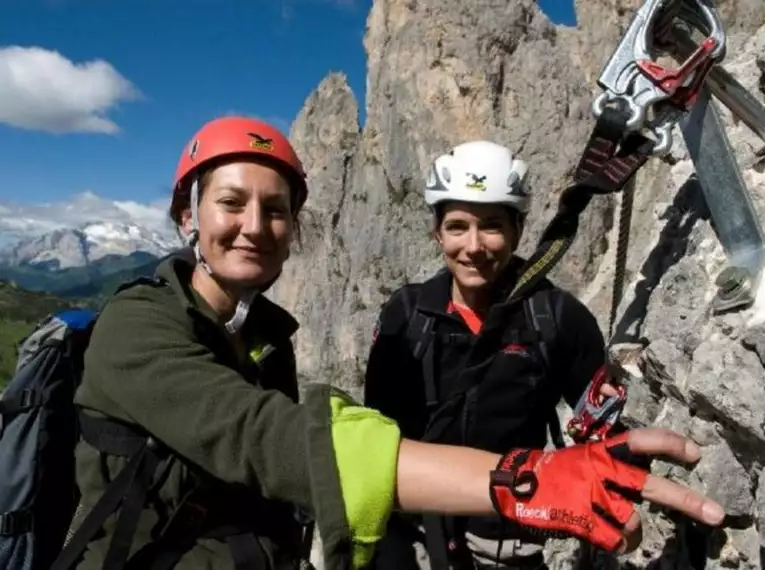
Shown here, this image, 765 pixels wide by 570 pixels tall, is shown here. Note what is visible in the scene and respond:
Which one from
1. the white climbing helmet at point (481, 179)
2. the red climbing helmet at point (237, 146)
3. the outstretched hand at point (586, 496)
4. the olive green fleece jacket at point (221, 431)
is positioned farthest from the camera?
the white climbing helmet at point (481, 179)

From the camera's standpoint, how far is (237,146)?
3730 millimetres

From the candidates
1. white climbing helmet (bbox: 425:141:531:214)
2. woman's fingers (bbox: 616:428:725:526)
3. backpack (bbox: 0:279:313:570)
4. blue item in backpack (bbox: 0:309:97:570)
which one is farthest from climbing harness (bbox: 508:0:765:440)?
blue item in backpack (bbox: 0:309:97:570)

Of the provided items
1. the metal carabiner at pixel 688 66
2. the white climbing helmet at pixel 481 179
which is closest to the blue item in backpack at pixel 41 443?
the white climbing helmet at pixel 481 179

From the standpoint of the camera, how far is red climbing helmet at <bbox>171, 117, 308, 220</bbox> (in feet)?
12.3

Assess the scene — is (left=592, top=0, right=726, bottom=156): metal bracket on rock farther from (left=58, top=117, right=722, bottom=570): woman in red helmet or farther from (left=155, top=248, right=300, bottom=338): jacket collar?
(left=155, top=248, right=300, bottom=338): jacket collar

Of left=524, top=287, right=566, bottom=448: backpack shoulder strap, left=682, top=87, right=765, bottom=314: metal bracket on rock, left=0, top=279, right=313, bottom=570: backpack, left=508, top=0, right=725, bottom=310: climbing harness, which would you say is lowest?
left=0, top=279, right=313, bottom=570: backpack

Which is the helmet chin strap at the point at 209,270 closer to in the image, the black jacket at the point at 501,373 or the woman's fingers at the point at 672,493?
the black jacket at the point at 501,373

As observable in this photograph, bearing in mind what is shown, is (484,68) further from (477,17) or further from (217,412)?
(217,412)

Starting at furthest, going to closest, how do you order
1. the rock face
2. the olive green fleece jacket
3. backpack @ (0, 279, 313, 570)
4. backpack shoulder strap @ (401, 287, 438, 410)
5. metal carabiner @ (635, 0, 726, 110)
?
the rock face → backpack shoulder strap @ (401, 287, 438, 410) → backpack @ (0, 279, 313, 570) → metal carabiner @ (635, 0, 726, 110) → the olive green fleece jacket

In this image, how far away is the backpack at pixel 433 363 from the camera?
16.4ft

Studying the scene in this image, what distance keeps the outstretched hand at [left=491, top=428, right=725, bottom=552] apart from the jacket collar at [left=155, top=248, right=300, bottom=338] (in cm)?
184

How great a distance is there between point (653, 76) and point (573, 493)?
6.74 feet

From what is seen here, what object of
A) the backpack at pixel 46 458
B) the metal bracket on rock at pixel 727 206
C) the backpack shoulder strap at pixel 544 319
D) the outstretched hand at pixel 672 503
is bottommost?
the backpack at pixel 46 458

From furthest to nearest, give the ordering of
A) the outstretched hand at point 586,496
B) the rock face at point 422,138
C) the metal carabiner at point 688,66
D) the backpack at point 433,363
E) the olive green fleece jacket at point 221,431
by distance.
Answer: the rock face at point 422,138, the backpack at point 433,363, the metal carabiner at point 688,66, the olive green fleece jacket at point 221,431, the outstretched hand at point 586,496
